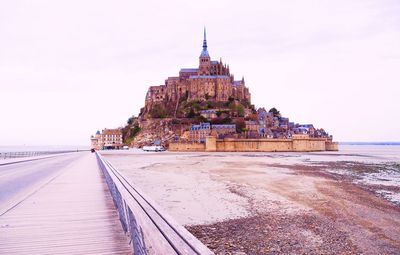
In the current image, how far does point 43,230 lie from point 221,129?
10023 centimetres

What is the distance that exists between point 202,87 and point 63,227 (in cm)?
12091

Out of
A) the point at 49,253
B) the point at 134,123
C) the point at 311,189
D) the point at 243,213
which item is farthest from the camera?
the point at 134,123

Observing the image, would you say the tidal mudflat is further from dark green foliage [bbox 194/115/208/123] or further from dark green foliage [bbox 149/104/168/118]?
dark green foliage [bbox 149/104/168/118]

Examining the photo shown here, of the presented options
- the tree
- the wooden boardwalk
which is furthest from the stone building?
the wooden boardwalk

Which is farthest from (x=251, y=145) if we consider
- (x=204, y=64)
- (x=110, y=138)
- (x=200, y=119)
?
(x=110, y=138)

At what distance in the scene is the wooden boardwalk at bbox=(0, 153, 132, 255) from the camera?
4789mm

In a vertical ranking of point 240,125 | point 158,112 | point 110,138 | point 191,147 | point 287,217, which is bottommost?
point 287,217

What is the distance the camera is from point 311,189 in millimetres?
18391

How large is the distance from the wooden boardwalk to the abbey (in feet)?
385

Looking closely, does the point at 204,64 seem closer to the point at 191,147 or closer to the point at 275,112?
the point at 275,112

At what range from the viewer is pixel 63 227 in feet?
19.6

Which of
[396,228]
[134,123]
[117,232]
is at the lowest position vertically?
[396,228]

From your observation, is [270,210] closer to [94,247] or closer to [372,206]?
[372,206]

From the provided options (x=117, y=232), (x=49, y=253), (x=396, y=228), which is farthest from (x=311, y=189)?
(x=49, y=253)
